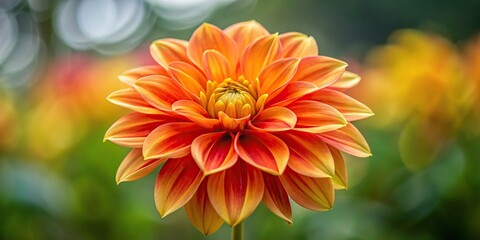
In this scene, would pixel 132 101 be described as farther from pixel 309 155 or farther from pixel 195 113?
pixel 309 155

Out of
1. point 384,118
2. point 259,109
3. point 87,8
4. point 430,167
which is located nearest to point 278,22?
point 87,8

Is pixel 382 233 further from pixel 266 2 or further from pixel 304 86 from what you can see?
pixel 266 2

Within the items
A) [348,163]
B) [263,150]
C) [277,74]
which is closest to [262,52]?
[277,74]

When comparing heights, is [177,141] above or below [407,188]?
above

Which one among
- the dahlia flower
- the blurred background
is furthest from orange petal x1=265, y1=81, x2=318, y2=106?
the blurred background

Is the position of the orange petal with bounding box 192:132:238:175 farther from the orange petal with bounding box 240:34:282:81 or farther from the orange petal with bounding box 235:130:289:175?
the orange petal with bounding box 240:34:282:81
